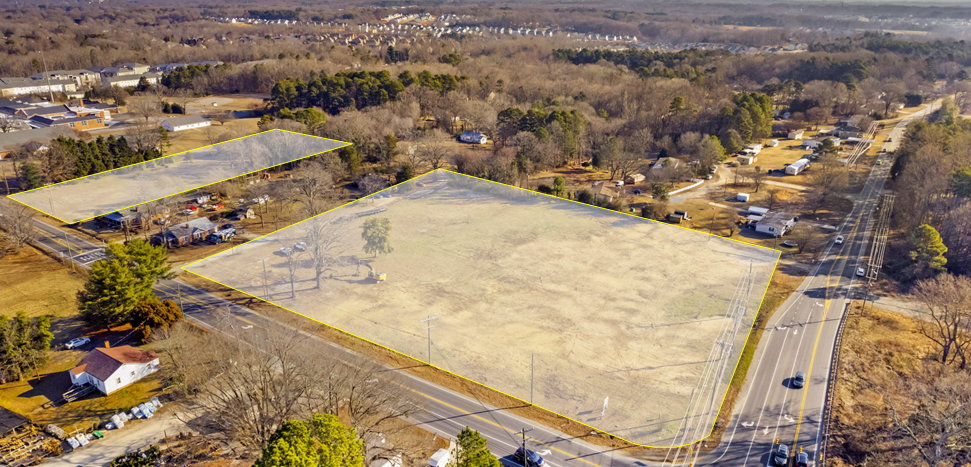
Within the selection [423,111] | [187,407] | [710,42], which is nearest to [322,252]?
[187,407]

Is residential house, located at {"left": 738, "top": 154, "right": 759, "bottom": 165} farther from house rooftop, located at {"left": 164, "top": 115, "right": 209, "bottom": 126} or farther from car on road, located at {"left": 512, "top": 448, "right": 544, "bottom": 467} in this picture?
house rooftop, located at {"left": 164, "top": 115, "right": 209, "bottom": 126}

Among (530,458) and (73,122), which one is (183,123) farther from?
(530,458)

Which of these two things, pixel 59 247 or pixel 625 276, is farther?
pixel 59 247

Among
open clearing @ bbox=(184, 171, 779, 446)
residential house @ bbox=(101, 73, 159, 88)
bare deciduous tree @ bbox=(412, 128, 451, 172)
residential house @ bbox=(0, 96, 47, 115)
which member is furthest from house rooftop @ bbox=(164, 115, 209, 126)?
open clearing @ bbox=(184, 171, 779, 446)

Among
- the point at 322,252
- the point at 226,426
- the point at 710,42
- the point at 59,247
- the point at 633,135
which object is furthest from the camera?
the point at 710,42

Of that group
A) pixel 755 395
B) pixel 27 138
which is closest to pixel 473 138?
pixel 27 138

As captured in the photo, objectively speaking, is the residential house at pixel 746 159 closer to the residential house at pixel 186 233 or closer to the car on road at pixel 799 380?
the car on road at pixel 799 380

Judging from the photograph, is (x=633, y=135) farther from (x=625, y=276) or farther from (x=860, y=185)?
(x=625, y=276)
